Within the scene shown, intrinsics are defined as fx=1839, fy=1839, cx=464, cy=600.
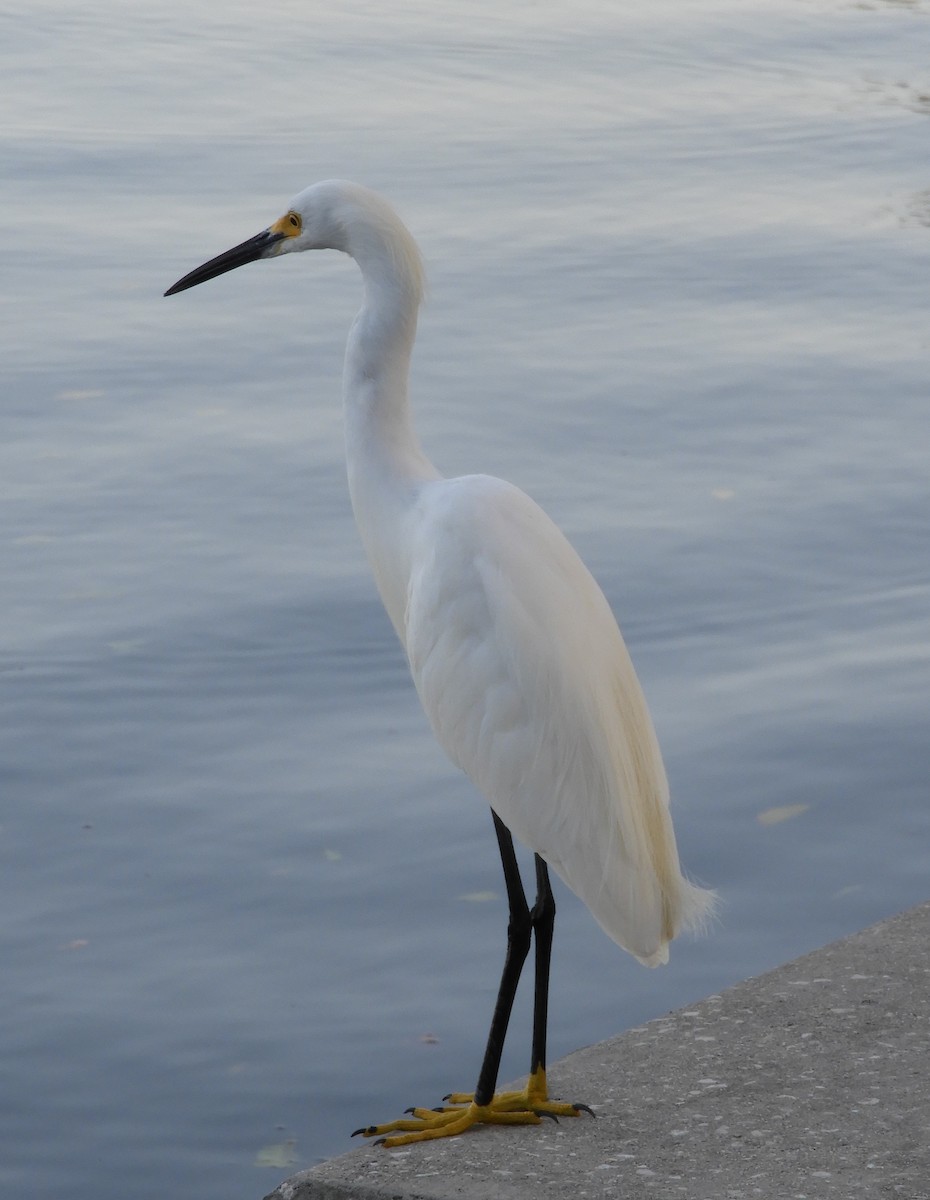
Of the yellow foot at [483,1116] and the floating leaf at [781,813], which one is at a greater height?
the yellow foot at [483,1116]

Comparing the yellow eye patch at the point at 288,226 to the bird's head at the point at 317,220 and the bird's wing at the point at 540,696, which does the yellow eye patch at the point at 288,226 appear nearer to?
the bird's head at the point at 317,220

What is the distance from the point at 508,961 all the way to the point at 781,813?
60.3 inches

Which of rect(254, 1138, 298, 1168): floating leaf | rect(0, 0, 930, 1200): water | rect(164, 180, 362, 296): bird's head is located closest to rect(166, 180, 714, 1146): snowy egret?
rect(254, 1138, 298, 1168): floating leaf

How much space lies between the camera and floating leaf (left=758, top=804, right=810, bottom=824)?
4.50 meters

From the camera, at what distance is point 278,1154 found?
11.4 ft

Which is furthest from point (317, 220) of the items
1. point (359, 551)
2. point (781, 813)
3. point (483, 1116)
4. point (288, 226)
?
point (359, 551)

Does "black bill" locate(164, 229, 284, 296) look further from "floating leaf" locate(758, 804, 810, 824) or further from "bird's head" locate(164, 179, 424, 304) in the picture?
"floating leaf" locate(758, 804, 810, 824)

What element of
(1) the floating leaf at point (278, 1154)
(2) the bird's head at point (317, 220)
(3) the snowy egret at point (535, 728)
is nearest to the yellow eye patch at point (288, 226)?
(2) the bird's head at point (317, 220)

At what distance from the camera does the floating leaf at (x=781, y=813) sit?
14.8 ft

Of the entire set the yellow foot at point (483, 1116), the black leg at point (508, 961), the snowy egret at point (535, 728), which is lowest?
the yellow foot at point (483, 1116)

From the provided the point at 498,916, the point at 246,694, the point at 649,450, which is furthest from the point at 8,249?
the point at 498,916

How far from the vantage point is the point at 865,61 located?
1189cm

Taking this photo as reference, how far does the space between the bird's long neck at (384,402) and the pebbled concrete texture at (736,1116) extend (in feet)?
3.13

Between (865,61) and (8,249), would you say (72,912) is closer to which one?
(8,249)
